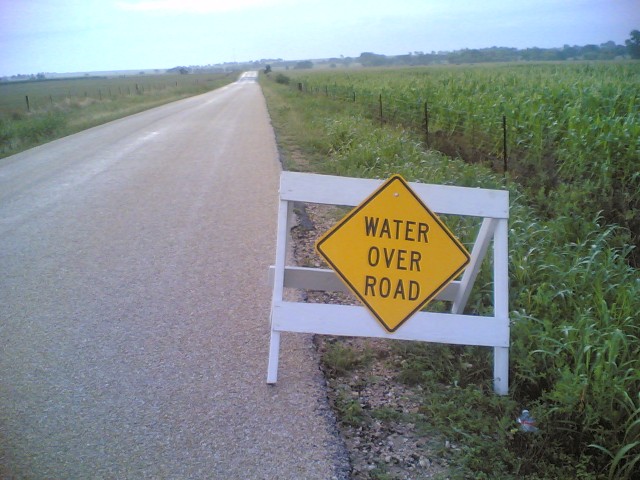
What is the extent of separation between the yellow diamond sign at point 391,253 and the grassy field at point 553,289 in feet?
1.62

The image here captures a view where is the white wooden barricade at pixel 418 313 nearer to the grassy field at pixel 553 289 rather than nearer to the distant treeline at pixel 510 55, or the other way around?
the grassy field at pixel 553 289

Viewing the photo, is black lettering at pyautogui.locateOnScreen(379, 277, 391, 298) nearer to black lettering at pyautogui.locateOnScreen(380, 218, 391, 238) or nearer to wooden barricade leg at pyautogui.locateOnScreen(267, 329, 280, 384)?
black lettering at pyautogui.locateOnScreen(380, 218, 391, 238)

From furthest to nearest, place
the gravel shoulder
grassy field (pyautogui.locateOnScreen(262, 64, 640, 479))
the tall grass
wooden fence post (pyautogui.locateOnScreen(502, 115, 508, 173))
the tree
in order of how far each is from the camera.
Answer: the tree < wooden fence post (pyautogui.locateOnScreen(502, 115, 508, 173)) < the tall grass < grassy field (pyautogui.locateOnScreen(262, 64, 640, 479)) < the gravel shoulder

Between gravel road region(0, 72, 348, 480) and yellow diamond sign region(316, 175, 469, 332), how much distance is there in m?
0.69

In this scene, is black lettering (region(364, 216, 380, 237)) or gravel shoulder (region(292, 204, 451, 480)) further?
black lettering (region(364, 216, 380, 237))

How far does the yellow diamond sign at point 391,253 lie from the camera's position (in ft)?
13.3

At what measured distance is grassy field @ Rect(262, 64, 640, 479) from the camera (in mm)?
3438

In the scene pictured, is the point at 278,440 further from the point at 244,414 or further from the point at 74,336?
the point at 74,336

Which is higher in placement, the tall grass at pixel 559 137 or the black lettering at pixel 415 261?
the tall grass at pixel 559 137

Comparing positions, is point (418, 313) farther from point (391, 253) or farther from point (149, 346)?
point (149, 346)

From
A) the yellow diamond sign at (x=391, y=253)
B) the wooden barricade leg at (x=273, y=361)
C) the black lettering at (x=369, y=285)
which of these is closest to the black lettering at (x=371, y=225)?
the yellow diamond sign at (x=391, y=253)

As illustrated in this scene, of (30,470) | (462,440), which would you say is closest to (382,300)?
(462,440)

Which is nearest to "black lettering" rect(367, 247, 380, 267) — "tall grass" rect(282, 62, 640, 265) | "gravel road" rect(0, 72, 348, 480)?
"gravel road" rect(0, 72, 348, 480)

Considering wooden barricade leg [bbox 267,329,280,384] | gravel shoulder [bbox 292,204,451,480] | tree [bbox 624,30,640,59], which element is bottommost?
gravel shoulder [bbox 292,204,451,480]
